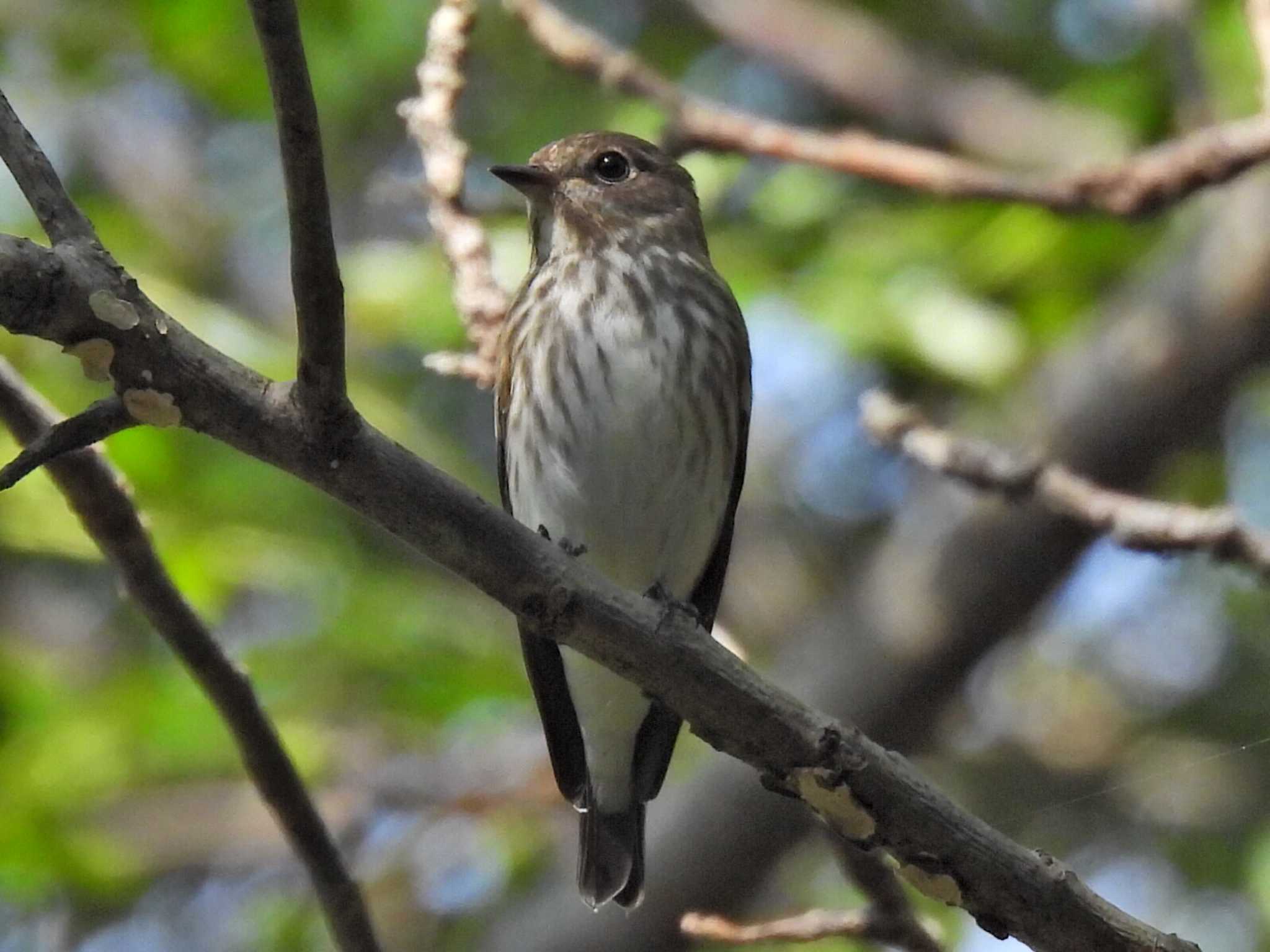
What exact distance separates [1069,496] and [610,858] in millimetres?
1180

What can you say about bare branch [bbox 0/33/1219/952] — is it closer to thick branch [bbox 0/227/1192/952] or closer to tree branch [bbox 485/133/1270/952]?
thick branch [bbox 0/227/1192/952]

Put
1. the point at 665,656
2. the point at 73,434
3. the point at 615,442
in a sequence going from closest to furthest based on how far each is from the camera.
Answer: the point at 73,434, the point at 665,656, the point at 615,442

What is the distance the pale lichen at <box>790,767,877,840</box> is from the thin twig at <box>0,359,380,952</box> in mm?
897

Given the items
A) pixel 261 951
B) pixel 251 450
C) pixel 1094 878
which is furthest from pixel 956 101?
pixel 251 450

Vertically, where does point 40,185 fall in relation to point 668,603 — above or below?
below

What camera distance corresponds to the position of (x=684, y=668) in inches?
90.8

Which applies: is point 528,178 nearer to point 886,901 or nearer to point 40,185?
point 886,901

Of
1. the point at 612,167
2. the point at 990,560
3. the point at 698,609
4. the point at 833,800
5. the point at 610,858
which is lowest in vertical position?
the point at 833,800

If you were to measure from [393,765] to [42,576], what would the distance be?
94.1 inches

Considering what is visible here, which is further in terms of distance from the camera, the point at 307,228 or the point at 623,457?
the point at 623,457

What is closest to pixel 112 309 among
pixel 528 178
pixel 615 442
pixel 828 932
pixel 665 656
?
pixel 665 656

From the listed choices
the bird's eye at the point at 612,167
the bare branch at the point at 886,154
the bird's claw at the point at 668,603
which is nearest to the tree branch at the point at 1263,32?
the bare branch at the point at 886,154

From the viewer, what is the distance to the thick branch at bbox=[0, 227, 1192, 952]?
207 cm

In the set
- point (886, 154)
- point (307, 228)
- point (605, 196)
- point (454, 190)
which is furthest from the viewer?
point (605, 196)
